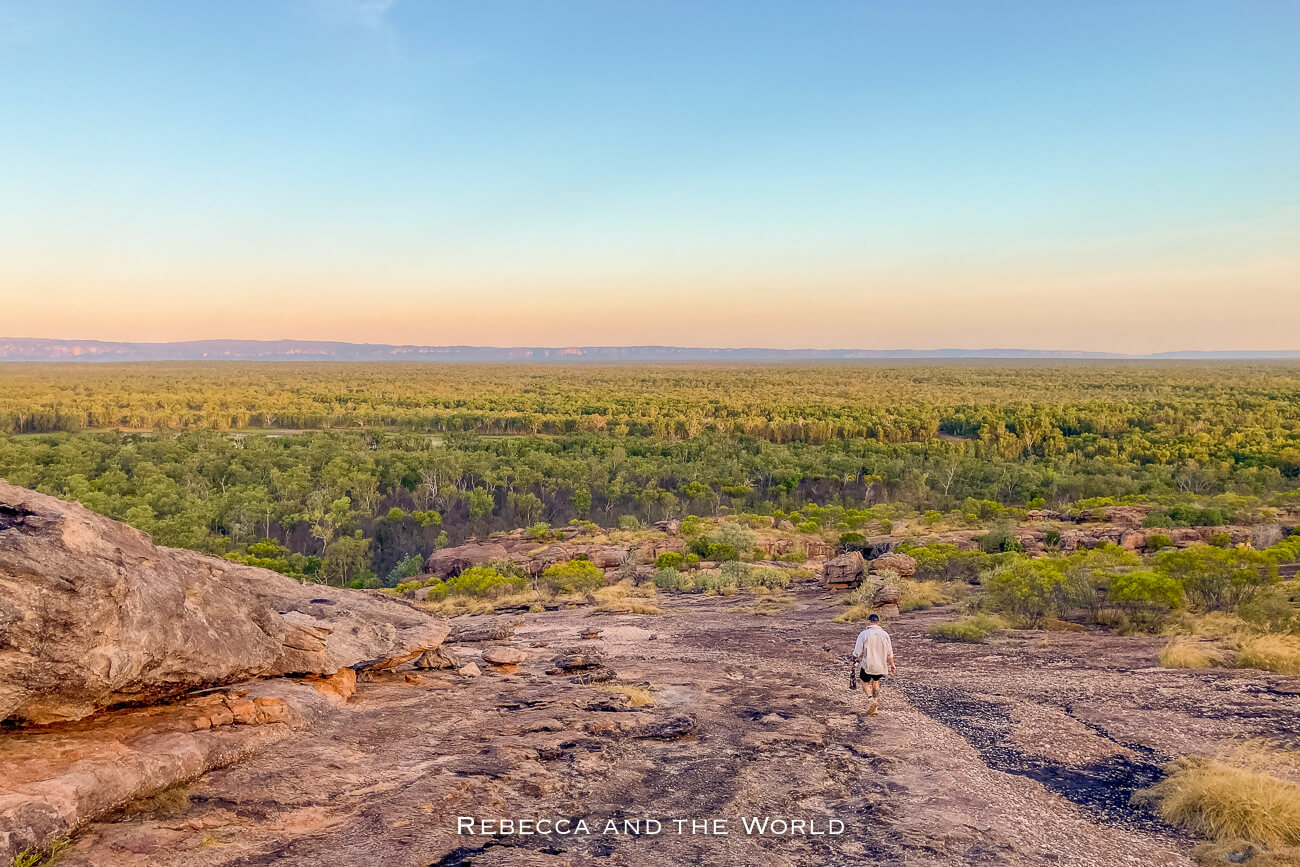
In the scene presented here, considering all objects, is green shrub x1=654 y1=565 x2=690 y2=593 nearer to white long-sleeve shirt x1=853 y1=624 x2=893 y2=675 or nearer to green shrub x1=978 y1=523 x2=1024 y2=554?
green shrub x1=978 y1=523 x2=1024 y2=554

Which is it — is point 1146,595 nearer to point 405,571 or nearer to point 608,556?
point 608,556

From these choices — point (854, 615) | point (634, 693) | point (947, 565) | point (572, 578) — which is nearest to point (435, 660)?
point (634, 693)

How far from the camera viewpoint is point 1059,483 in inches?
1934

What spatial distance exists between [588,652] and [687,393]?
128765 mm

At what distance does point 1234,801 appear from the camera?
736cm

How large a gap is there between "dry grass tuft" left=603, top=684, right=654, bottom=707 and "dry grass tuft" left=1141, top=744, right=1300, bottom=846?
6.61m

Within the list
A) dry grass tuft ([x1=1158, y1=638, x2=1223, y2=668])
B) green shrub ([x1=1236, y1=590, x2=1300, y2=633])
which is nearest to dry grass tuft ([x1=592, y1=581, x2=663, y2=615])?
dry grass tuft ([x1=1158, y1=638, x2=1223, y2=668])

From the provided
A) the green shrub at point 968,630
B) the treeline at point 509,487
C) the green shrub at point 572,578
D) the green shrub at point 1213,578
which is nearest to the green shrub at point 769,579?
the green shrub at point 572,578

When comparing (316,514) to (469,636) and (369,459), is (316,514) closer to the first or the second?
(369,459)

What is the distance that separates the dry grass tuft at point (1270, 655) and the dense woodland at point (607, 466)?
23.9 metres

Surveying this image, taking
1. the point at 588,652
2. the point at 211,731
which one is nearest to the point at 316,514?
the point at 588,652

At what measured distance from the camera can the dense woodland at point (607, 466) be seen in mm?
42938

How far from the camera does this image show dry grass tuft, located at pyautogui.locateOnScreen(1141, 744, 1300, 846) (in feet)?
22.9

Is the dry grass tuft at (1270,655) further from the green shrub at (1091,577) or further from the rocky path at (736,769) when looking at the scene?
the green shrub at (1091,577)
